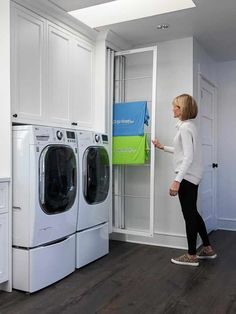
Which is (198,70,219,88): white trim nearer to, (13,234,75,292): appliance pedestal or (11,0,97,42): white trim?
(11,0,97,42): white trim

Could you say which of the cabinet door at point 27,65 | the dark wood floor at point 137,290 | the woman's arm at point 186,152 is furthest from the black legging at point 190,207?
the cabinet door at point 27,65

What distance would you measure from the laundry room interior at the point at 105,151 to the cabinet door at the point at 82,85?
0.06 feet

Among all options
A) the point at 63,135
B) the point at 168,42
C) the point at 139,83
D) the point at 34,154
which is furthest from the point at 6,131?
the point at 168,42

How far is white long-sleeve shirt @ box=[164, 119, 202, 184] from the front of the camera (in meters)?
3.10

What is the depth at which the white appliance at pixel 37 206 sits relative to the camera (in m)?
2.54

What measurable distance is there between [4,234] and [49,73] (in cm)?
→ 146

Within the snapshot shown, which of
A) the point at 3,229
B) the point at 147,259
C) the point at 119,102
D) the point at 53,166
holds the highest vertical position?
the point at 119,102

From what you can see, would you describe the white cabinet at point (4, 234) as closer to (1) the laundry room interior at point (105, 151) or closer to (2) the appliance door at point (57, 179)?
(1) the laundry room interior at point (105, 151)

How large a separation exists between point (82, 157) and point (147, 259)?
4.10 ft

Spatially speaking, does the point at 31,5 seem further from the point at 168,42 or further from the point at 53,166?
the point at 168,42

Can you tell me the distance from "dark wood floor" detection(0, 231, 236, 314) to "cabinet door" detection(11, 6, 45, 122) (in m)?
1.40

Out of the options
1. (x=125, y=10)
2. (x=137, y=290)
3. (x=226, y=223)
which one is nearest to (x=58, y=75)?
(x=125, y=10)

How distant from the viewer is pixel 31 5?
281 cm

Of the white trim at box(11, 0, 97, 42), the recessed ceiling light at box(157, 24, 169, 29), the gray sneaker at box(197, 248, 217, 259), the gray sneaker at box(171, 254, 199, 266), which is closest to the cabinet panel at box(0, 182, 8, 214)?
the white trim at box(11, 0, 97, 42)
